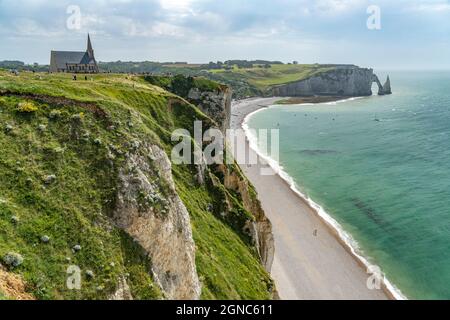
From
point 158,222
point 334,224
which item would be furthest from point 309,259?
point 158,222

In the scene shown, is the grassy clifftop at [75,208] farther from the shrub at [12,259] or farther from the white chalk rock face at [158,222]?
the white chalk rock face at [158,222]

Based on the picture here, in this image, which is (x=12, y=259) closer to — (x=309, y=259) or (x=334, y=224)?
(x=309, y=259)

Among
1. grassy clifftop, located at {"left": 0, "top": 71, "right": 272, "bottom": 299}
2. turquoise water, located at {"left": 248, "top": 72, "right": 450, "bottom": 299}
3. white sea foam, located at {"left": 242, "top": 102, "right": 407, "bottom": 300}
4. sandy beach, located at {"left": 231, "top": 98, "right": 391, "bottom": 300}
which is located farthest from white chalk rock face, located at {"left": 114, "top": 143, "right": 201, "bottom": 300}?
turquoise water, located at {"left": 248, "top": 72, "right": 450, "bottom": 299}

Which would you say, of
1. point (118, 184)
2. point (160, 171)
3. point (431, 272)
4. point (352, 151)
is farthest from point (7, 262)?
point (352, 151)

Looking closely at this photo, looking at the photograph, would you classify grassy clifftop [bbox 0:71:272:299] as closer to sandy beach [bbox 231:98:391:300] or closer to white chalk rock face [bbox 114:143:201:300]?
white chalk rock face [bbox 114:143:201:300]

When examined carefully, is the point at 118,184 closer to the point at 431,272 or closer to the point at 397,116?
the point at 431,272
